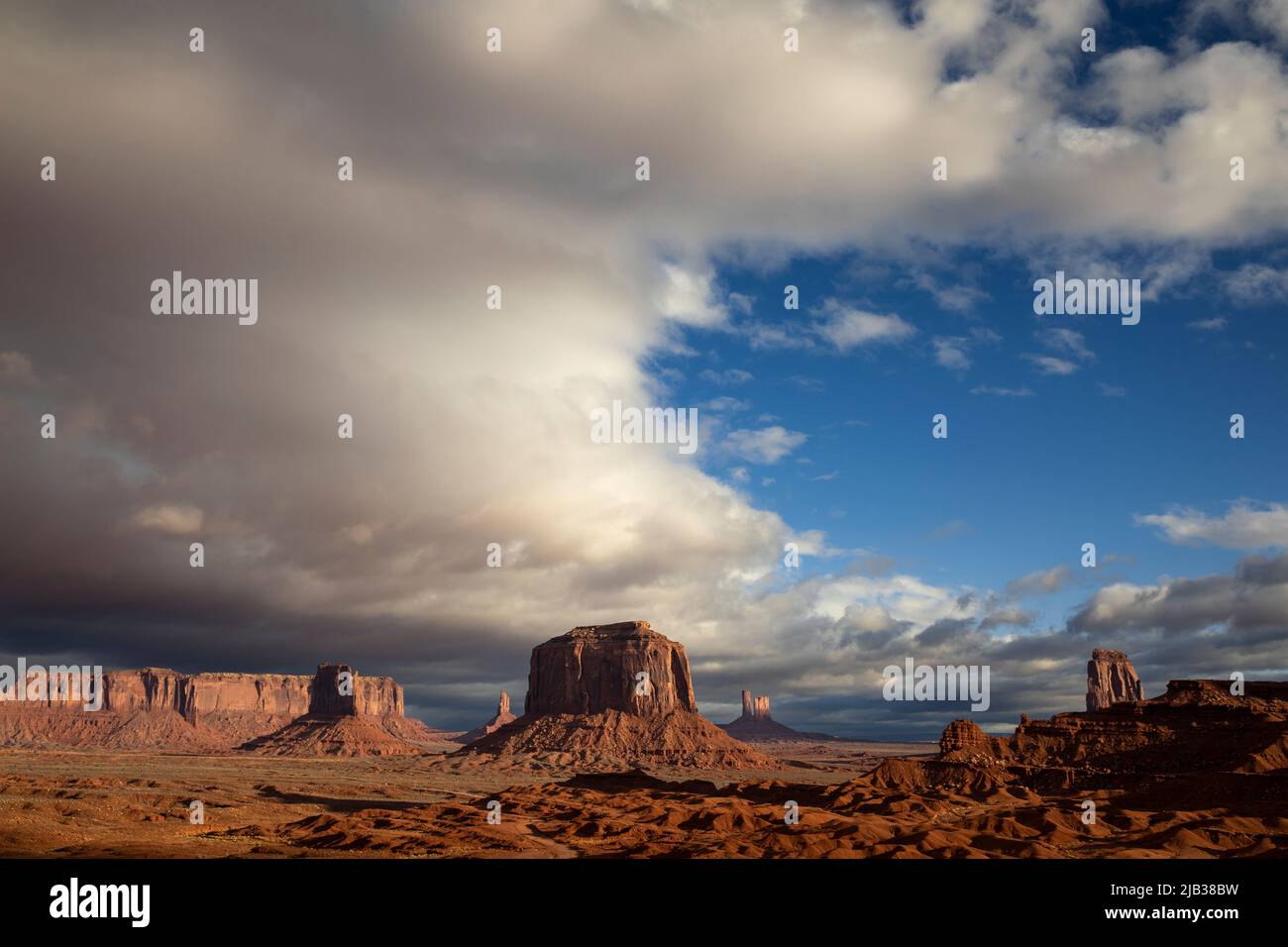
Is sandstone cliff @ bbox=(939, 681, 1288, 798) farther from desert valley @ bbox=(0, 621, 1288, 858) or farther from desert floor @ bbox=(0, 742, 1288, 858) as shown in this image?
desert floor @ bbox=(0, 742, 1288, 858)

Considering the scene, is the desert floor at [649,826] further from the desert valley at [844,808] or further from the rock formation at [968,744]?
the rock formation at [968,744]

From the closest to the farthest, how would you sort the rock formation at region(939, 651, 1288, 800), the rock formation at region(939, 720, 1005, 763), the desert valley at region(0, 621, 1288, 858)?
1. the desert valley at region(0, 621, 1288, 858)
2. the rock formation at region(939, 651, 1288, 800)
3. the rock formation at region(939, 720, 1005, 763)

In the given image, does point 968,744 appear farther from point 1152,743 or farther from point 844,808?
point 844,808

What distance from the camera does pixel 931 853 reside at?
7062cm

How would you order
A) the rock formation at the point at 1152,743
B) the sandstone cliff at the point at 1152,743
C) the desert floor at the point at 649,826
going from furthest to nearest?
the rock formation at the point at 1152,743
the sandstone cliff at the point at 1152,743
the desert floor at the point at 649,826

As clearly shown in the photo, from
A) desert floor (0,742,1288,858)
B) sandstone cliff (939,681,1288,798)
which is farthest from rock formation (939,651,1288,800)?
desert floor (0,742,1288,858)

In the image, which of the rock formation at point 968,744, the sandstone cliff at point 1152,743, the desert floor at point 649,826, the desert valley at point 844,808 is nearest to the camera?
the desert floor at point 649,826

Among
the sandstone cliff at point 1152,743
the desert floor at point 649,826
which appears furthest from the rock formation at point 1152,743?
the desert floor at point 649,826

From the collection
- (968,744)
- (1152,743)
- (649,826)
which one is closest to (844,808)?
(649,826)

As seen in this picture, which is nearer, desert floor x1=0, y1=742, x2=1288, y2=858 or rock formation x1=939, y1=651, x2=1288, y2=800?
desert floor x1=0, y1=742, x2=1288, y2=858

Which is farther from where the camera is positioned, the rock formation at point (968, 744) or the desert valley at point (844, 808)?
the rock formation at point (968, 744)
